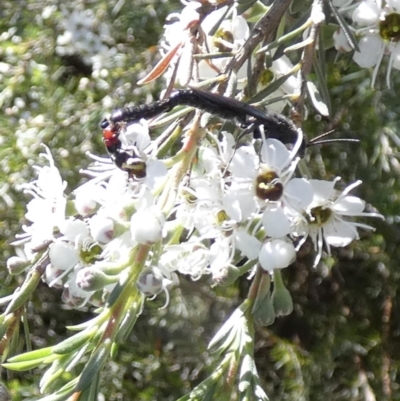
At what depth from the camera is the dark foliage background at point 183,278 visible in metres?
1.34

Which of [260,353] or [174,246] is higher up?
[174,246]

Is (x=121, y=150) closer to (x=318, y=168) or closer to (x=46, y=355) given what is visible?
(x=46, y=355)

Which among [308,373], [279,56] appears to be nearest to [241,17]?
[279,56]

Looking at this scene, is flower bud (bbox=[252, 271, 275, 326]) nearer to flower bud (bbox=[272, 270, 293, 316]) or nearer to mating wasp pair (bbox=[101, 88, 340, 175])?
flower bud (bbox=[272, 270, 293, 316])

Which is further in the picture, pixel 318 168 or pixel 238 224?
pixel 318 168

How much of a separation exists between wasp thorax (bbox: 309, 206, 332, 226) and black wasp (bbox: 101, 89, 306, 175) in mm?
92

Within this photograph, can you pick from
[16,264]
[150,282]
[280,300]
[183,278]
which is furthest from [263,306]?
[183,278]

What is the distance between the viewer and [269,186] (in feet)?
1.90

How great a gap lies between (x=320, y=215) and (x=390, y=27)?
211mm

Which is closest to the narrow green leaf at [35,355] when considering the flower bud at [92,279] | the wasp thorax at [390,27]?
the flower bud at [92,279]

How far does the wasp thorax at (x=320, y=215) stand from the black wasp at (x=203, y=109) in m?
0.09

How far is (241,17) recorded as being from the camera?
2.38ft

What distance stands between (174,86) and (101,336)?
0.80 feet

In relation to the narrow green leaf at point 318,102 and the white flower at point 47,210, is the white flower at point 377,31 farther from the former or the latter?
the white flower at point 47,210
